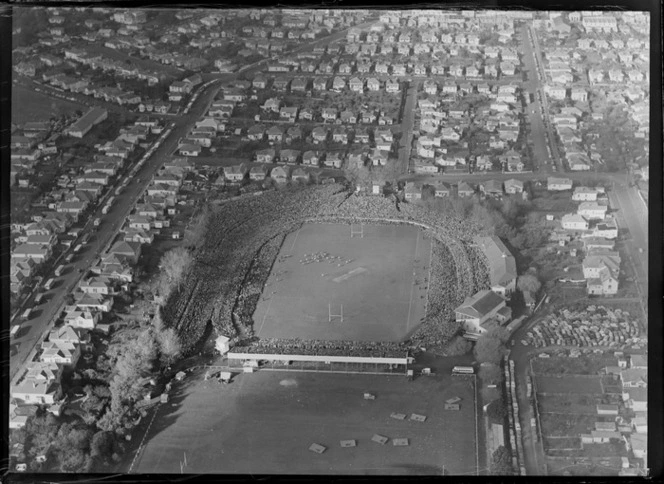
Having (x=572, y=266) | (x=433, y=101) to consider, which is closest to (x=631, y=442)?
(x=572, y=266)

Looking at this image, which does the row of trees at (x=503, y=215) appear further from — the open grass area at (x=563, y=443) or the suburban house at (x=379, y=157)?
the open grass area at (x=563, y=443)

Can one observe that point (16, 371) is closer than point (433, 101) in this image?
Yes

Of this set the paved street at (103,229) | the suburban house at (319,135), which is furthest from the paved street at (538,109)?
the suburban house at (319,135)

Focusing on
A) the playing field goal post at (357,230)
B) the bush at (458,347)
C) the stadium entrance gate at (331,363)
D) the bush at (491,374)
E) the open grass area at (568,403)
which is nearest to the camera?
the open grass area at (568,403)

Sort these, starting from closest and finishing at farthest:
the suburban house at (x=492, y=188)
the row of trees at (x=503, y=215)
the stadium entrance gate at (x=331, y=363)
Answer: the stadium entrance gate at (x=331, y=363) < the row of trees at (x=503, y=215) < the suburban house at (x=492, y=188)

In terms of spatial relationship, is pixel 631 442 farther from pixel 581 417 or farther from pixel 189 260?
pixel 189 260
